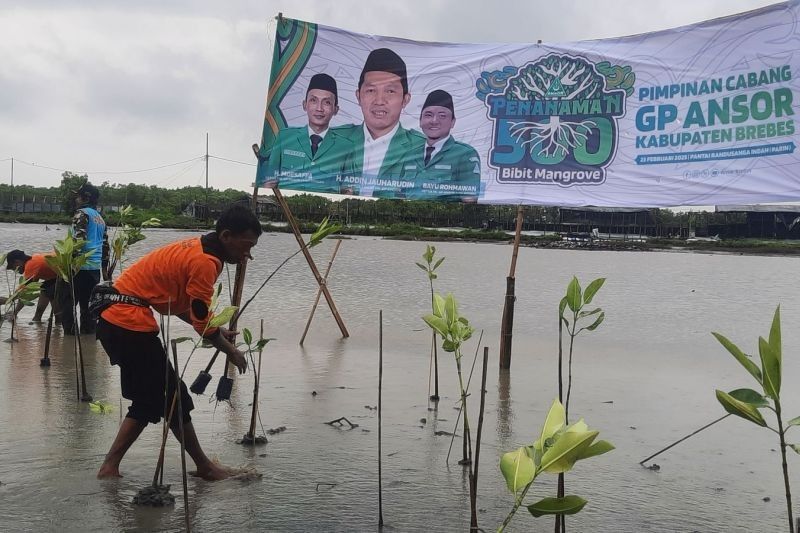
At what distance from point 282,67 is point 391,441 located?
12.9 ft

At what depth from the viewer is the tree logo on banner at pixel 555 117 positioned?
623 centimetres

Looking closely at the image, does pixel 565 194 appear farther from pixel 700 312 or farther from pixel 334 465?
pixel 700 312

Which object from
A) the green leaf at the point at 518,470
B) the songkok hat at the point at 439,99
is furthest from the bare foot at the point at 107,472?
the songkok hat at the point at 439,99

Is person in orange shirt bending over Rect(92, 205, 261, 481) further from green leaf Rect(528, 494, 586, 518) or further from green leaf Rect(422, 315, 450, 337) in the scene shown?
green leaf Rect(528, 494, 586, 518)

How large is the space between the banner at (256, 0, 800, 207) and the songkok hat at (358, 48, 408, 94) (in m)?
0.01

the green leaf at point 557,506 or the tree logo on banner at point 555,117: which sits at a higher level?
the tree logo on banner at point 555,117

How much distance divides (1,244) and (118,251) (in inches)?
933

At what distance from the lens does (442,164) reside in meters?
6.61

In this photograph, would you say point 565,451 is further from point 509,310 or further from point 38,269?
point 38,269

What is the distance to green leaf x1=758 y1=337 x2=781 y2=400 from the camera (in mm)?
2098

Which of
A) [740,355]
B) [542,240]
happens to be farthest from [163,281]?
[542,240]

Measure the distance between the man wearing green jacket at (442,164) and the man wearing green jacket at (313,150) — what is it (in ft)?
2.29

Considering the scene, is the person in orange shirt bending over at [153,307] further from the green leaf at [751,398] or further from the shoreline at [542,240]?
the shoreline at [542,240]

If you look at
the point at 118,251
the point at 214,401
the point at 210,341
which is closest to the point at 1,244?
the point at 118,251
